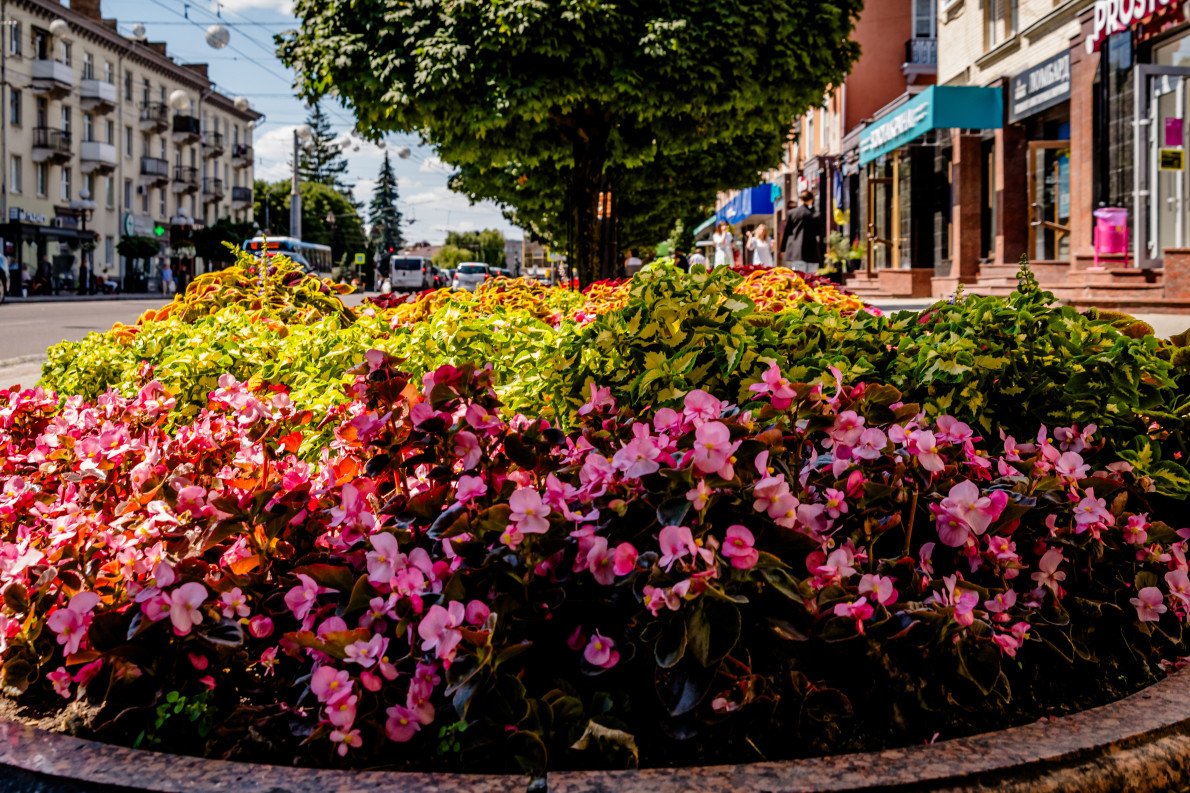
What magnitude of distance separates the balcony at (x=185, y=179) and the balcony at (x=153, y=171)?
8.97 ft

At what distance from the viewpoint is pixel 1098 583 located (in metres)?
2.61

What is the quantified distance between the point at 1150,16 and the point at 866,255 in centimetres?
1719

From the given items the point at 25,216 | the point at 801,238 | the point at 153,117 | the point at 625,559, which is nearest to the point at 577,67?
the point at 801,238

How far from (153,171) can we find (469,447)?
69376mm

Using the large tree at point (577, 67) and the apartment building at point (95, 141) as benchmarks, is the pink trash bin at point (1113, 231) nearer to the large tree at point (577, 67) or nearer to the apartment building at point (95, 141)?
the large tree at point (577, 67)

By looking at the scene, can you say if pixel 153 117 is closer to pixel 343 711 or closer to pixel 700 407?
pixel 700 407

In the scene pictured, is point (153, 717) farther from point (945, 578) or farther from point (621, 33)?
point (621, 33)

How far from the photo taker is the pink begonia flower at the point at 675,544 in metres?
2.05

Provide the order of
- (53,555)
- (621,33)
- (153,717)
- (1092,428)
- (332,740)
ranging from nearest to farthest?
(332,740), (153,717), (53,555), (1092,428), (621,33)

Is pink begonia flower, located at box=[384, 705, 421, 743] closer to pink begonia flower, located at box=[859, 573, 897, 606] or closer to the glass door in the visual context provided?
pink begonia flower, located at box=[859, 573, 897, 606]

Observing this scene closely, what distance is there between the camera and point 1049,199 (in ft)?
68.9

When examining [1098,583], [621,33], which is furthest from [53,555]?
[621,33]

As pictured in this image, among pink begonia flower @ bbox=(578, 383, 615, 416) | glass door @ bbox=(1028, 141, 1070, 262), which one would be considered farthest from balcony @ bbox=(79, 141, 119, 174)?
pink begonia flower @ bbox=(578, 383, 615, 416)

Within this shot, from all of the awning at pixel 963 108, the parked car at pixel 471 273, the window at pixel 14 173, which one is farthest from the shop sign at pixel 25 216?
the awning at pixel 963 108
